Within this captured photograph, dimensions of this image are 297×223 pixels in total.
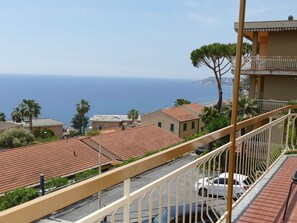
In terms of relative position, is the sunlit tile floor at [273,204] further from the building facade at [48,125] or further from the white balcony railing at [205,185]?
the building facade at [48,125]

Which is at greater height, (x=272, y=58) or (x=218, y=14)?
(x=272, y=58)

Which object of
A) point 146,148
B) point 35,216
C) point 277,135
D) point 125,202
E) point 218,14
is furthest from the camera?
point 146,148

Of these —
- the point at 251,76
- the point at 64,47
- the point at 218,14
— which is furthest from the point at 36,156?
the point at 64,47

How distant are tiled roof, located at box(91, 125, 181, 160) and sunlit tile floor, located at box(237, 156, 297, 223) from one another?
21.8 m

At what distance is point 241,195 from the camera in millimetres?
3566

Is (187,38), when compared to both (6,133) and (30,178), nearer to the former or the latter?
(30,178)

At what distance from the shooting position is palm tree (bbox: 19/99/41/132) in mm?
54681

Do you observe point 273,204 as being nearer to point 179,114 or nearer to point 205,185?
point 205,185

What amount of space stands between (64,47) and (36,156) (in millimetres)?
88582

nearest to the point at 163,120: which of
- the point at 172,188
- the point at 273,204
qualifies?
the point at 273,204

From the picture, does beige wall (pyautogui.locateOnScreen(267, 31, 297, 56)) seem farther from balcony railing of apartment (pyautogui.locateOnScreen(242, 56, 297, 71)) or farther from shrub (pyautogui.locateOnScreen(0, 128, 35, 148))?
shrub (pyautogui.locateOnScreen(0, 128, 35, 148))

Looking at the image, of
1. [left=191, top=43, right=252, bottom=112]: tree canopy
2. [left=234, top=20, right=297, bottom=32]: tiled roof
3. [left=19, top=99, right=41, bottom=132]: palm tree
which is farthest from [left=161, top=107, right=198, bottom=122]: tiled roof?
[left=19, top=99, right=41, bottom=132]: palm tree

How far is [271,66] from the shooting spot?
19.4 m

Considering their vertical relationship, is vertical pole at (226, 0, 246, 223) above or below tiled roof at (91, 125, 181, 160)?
above
